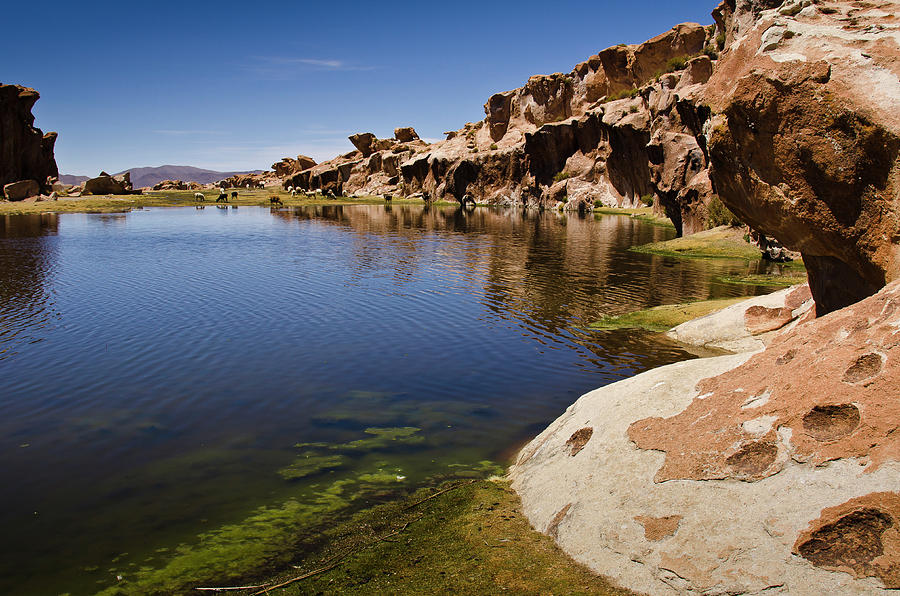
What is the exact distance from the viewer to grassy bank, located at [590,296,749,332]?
2342 cm

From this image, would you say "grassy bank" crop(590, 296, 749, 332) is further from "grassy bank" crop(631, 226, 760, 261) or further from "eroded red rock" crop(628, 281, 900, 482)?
"grassy bank" crop(631, 226, 760, 261)

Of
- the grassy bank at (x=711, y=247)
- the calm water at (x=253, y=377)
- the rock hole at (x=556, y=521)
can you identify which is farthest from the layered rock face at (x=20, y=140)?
the rock hole at (x=556, y=521)

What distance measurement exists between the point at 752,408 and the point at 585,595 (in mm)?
3288

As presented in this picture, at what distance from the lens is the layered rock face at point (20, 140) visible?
11812 centimetres

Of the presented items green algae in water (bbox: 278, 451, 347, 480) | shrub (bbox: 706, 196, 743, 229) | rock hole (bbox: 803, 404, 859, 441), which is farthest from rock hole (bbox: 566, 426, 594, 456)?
shrub (bbox: 706, 196, 743, 229)

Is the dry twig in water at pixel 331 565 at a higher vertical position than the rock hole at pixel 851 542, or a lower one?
lower

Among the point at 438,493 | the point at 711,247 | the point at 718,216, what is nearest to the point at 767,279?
the point at 711,247

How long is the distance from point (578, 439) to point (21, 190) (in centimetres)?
13418

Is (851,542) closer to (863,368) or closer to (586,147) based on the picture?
(863,368)

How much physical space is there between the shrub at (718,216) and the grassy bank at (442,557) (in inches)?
1625

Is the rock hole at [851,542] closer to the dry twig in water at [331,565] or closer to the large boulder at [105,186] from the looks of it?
the dry twig in water at [331,565]

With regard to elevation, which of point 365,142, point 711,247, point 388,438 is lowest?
point 388,438

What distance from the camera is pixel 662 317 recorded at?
24.4m

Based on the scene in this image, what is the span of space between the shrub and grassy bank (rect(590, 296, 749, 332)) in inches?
922
